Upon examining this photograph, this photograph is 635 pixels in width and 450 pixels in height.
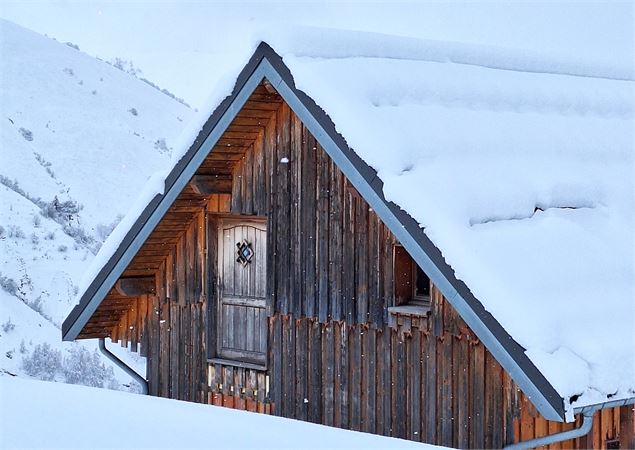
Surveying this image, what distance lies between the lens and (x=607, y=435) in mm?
10875

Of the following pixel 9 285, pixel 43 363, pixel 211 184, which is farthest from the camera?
pixel 9 285

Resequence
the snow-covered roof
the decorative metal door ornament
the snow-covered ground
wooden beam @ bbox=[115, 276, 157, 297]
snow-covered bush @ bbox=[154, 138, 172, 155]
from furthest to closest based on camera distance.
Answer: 1. snow-covered bush @ bbox=[154, 138, 172, 155]
2. wooden beam @ bbox=[115, 276, 157, 297]
3. the decorative metal door ornament
4. the snow-covered roof
5. the snow-covered ground

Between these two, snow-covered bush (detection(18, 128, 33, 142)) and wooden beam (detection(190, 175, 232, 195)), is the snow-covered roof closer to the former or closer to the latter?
wooden beam (detection(190, 175, 232, 195))

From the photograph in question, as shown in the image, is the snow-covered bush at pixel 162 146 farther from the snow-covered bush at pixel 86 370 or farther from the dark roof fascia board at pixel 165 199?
the dark roof fascia board at pixel 165 199

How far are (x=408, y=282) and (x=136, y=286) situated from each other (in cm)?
323

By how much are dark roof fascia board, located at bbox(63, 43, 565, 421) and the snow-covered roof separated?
2.7 inches

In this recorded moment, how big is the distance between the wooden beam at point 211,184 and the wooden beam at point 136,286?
55.8 inches

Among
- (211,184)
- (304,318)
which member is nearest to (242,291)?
(304,318)

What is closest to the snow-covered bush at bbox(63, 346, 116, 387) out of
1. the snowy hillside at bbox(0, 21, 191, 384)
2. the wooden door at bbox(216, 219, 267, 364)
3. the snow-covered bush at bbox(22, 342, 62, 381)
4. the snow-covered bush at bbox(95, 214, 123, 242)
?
the snowy hillside at bbox(0, 21, 191, 384)

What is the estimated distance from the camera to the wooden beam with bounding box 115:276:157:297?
1284cm

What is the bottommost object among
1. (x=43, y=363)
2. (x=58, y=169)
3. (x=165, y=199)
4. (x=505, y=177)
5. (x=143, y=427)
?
(x=43, y=363)

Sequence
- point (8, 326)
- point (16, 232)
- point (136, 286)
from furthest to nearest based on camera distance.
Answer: point (16, 232)
point (8, 326)
point (136, 286)

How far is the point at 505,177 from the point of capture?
10.8 metres

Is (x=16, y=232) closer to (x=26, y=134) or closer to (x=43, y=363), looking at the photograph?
(x=43, y=363)
